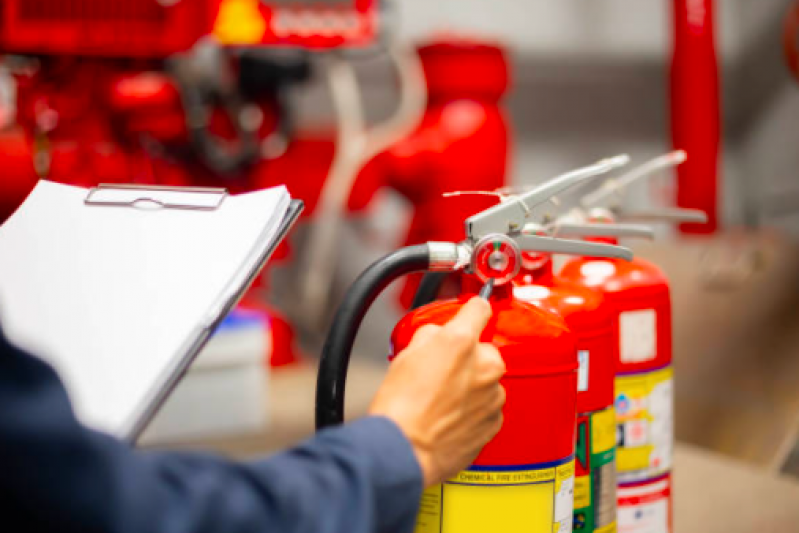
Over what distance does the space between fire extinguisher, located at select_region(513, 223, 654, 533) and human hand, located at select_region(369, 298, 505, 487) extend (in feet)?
0.46

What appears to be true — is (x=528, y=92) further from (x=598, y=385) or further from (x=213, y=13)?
(x=598, y=385)

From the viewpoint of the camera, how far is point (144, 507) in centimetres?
32

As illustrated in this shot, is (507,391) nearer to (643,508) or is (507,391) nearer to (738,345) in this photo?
(643,508)

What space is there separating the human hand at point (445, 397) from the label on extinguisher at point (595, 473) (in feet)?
0.50

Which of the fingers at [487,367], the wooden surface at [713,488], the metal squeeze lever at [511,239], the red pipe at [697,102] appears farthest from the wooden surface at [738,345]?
the fingers at [487,367]

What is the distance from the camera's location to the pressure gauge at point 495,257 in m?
0.52

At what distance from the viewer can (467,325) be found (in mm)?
452

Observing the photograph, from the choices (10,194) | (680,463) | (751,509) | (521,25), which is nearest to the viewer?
(751,509)

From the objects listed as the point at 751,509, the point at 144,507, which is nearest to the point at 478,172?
the point at 751,509

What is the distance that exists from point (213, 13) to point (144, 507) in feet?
3.72

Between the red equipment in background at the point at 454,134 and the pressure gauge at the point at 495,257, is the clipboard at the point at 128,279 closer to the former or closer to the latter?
the pressure gauge at the point at 495,257

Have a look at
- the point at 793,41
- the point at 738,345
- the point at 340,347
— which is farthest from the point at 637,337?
the point at 793,41

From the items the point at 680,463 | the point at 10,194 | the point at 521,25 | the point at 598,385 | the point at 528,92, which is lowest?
the point at 680,463

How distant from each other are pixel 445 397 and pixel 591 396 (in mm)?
192
